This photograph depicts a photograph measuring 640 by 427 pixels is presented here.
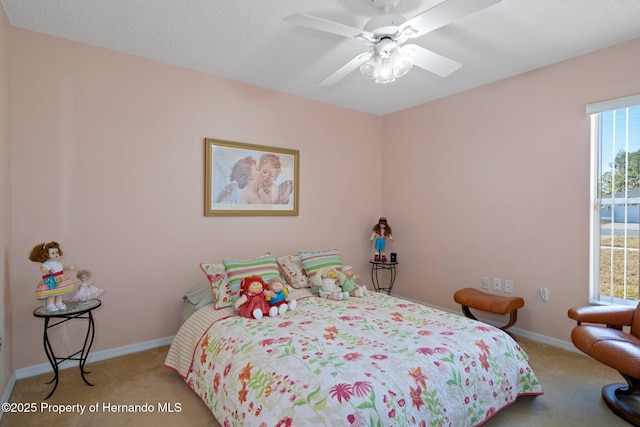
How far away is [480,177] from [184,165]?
9.90 ft

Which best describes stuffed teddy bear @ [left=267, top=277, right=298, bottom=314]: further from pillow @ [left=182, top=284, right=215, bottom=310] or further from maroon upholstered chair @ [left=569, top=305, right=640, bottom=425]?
maroon upholstered chair @ [left=569, top=305, right=640, bottom=425]

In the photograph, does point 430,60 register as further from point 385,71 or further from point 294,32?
point 294,32

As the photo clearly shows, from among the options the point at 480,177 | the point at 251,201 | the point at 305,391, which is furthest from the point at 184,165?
the point at 480,177

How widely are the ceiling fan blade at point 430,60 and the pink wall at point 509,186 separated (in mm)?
1388

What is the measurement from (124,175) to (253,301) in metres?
1.55

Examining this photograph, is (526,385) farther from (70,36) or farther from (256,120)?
(70,36)

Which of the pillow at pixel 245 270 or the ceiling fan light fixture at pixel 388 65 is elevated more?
the ceiling fan light fixture at pixel 388 65

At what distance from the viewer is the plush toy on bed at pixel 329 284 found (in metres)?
2.88

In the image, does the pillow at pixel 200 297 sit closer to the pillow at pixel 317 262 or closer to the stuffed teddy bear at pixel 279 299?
the stuffed teddy bear at pixel 279 299

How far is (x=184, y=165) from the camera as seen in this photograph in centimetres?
306

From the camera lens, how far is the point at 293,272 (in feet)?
10.4

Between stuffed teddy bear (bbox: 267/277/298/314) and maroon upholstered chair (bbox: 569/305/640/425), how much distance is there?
6.33ft

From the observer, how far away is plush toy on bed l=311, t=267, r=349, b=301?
288cm

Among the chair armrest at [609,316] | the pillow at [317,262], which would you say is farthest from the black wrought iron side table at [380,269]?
the chair armrest at [609,316]
